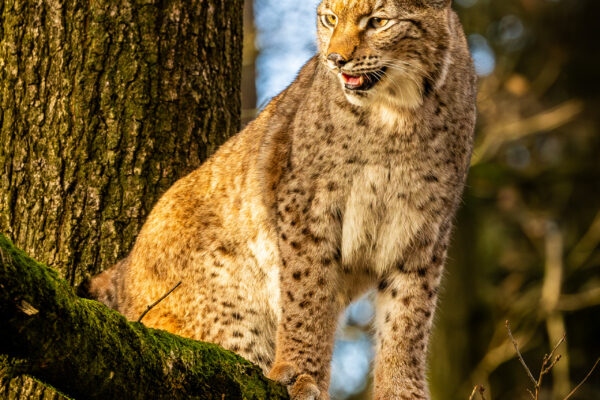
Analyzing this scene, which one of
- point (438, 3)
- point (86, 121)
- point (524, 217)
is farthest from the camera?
point (524, 217)

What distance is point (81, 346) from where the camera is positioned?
7.50 ft

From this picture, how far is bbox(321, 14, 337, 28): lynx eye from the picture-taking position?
434 centimetres

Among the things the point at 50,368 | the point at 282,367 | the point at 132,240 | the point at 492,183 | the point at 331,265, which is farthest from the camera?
the point at 492,183

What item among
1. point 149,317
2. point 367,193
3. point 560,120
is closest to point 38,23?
point 149,317

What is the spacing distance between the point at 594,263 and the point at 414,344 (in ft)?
17.8

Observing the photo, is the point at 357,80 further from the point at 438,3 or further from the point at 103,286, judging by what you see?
the point at 103,286

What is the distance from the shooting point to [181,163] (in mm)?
4930

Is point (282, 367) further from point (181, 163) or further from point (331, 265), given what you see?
point (181, 163)

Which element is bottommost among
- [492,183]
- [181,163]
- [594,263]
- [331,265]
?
[594,263]

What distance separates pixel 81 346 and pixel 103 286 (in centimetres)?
229

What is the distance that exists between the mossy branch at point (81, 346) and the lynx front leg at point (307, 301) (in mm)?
1253

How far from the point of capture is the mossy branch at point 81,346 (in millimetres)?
2082

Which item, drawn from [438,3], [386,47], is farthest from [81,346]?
[438,3]

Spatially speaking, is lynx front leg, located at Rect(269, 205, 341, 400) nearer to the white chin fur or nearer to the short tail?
the white chin fur
